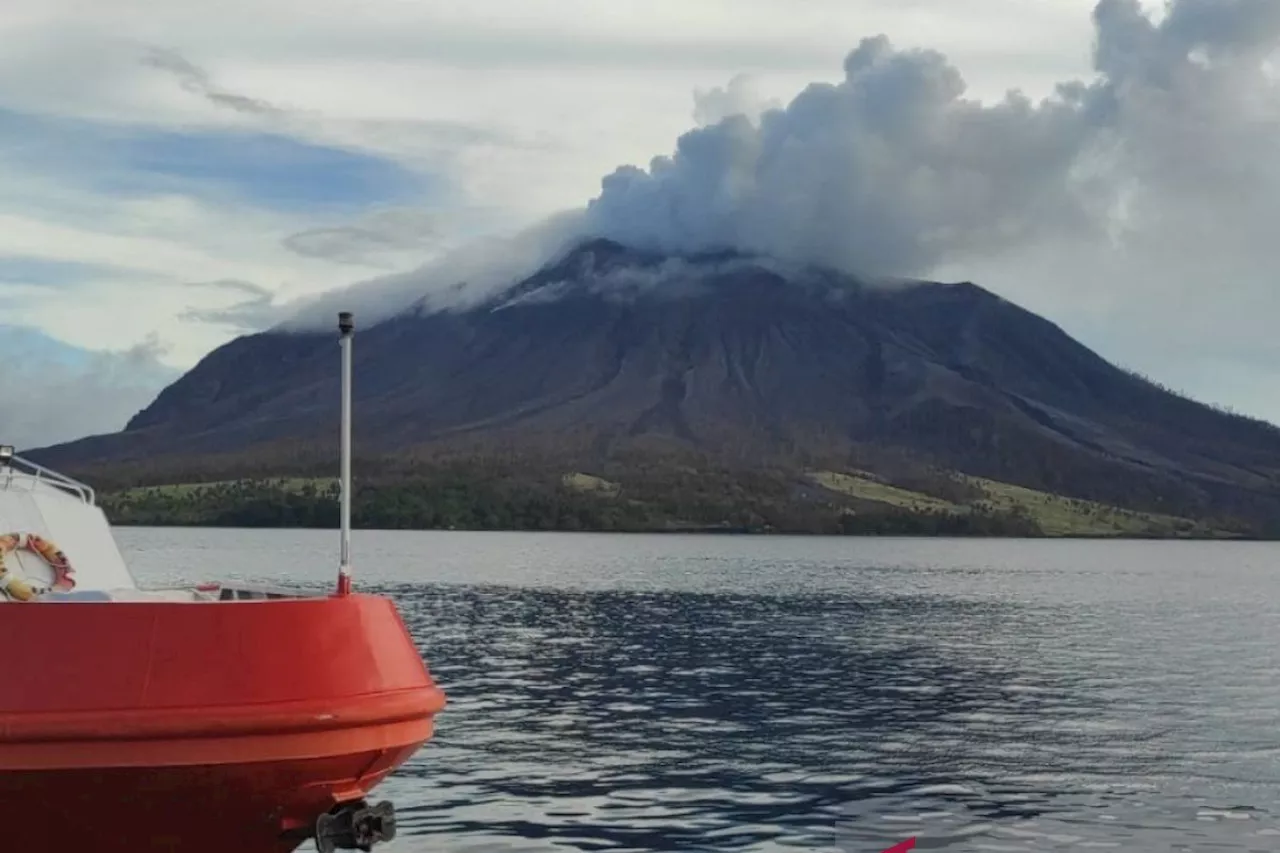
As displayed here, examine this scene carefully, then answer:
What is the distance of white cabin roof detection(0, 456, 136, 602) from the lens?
54.7 feet

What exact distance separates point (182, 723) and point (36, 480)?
167 inches

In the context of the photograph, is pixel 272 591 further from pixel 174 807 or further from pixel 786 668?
pixel 786 668

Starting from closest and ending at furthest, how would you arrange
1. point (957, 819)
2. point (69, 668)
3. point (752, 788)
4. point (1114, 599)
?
point (69, 668)
point (957, 819)
point (752, 788)
point (1114, 599)

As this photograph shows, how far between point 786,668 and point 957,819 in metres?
22.3

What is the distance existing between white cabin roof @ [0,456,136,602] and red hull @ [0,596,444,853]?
2264 mm

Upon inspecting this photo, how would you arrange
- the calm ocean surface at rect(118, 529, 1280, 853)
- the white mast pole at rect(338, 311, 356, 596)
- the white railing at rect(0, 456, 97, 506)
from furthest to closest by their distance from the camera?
the calm ocean surface at rect(118, 529, 1280, 853) → the white railing at rect(0, 456, 97, 506) → the white mast pole at rect(338, 311, 356, 596)

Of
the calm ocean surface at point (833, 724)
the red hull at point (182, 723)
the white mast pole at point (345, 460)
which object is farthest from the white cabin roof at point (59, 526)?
the calm ocean surface at point (833, 724)

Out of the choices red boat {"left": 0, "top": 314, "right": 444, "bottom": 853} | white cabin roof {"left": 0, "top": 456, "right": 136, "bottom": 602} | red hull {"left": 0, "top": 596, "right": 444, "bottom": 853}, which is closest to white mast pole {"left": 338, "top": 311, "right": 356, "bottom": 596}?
red boat {"left": 0, "top": 314, "right": 444, "bottom": 853}

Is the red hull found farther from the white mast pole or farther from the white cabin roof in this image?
the white cabin roof

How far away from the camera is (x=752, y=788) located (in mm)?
26562

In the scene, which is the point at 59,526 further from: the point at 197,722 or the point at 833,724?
the point at 833,724

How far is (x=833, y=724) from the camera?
35000mm

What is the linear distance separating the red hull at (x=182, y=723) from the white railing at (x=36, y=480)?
2.90 metres

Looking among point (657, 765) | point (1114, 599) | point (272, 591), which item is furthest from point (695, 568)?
point (272, 591)
